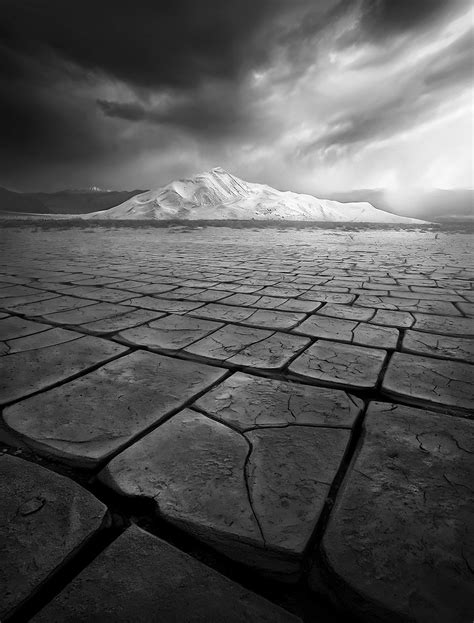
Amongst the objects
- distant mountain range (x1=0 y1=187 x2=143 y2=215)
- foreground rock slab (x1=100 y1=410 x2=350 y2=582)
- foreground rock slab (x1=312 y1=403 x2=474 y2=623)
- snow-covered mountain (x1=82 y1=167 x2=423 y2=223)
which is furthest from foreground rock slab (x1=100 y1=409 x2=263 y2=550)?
distant mountain range (x1=0 y1=187 x2=143 y2=215)

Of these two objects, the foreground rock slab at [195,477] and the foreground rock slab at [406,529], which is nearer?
the foreground rock slab at [406,529]

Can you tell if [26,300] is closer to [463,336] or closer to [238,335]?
[238,335]

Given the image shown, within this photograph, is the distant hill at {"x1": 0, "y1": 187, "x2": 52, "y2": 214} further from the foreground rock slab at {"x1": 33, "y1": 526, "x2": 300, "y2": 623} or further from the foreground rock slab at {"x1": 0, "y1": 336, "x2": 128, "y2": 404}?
the foreground rock slab at {"x1": 33, "y1": 526, "x2": 300, "y2": 623}

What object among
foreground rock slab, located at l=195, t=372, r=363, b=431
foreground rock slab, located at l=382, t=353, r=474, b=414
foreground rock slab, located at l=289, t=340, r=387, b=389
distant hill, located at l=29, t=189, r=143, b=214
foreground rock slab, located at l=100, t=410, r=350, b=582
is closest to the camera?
foreground rock slab, located at l=100, t=410, r=350, b=582

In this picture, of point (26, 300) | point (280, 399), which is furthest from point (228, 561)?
point (26, 300)

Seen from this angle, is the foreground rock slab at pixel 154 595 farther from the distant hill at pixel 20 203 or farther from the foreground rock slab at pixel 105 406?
the distant hill at pixel 20 203

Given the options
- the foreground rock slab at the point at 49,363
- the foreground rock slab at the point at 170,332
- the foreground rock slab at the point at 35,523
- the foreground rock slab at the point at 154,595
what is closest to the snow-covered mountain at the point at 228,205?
the foreground rock slab at the point at 170,332
